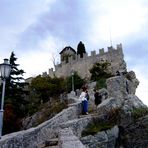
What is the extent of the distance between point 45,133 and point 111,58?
4529cm

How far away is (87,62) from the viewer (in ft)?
192

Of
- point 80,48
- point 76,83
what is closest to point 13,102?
point 76,83

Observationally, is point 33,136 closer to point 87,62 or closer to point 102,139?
point 102,139

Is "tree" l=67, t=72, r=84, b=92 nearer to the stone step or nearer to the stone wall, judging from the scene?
the stone wall

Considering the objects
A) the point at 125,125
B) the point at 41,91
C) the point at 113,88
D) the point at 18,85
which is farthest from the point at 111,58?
the point at 125,125

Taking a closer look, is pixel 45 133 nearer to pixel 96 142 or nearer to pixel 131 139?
pixel 96 142

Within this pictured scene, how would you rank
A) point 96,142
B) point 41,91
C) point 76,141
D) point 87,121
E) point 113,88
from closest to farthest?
point 76,141
point 96,142
point 87,121
point 113,88
point 41,91

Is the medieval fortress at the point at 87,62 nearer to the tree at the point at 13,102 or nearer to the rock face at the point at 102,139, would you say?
the tree at the point at 13,102

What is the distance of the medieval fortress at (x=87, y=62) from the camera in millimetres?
56062

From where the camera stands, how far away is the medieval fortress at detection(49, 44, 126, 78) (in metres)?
56.1

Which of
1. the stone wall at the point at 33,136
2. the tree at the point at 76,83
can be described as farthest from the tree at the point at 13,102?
the stone wall at the point at 33,136

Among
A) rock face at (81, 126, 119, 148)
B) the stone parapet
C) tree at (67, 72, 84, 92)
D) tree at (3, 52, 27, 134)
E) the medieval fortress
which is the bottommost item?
the stone parapet

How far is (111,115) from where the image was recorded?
14852 millimetres

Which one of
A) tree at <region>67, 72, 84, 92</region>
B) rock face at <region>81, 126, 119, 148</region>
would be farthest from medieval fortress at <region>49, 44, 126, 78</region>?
rock face at <region>81, 126, 119, 148</region>
